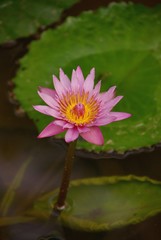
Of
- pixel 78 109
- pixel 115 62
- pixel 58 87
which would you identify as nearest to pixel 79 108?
pixel 78 109

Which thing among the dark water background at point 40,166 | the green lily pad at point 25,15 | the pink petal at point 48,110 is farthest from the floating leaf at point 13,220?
the green lily pad at point 25,15

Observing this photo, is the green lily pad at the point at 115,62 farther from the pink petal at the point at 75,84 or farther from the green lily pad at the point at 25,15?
the pink petal at the point at 75,84

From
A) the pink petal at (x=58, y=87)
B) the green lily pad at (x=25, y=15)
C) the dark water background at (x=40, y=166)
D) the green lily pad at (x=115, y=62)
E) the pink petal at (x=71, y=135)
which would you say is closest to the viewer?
the pink petal at (x=71, y=135)

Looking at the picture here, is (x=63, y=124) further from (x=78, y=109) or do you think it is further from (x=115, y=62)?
(x=115, y=62)

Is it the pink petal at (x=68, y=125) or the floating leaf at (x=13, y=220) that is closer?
the pink petal at (x=68, y=125)

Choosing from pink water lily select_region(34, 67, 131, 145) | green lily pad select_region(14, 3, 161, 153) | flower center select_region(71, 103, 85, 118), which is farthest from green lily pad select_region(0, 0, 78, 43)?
flower center select_region(71, 103, 85, 118)

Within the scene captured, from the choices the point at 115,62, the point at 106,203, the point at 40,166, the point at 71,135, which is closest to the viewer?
the point at 71,135

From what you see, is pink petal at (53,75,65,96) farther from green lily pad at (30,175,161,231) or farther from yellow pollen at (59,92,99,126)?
green lily pad at (30,175,161,231)
